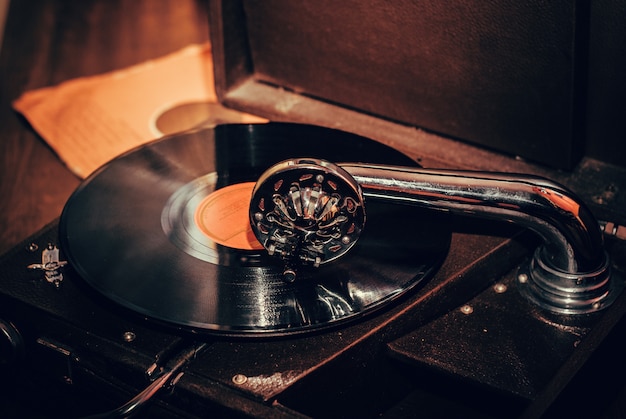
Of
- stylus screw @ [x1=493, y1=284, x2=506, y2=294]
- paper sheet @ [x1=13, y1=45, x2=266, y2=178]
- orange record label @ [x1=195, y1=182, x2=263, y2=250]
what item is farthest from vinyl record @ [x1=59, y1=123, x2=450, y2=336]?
paper sheet @ [x1=13, y1=45, x2=266, y2=178]

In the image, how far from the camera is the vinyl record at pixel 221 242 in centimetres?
103

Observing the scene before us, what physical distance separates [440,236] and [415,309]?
4.8 inches

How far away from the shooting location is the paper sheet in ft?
5.85

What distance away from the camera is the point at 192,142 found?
141 centimetres

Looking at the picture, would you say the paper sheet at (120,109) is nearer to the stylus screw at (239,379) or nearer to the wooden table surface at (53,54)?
the wooden table surface at (53,54)

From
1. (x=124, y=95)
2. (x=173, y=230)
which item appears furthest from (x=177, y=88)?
(x=173, y=230)

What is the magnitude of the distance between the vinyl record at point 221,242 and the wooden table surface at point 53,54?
0.37 meters

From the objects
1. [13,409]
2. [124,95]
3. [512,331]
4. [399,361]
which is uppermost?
[512,331]

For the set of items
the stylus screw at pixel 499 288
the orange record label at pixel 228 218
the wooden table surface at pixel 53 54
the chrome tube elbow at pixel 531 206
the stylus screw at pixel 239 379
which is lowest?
the wooden table surface at pixel 53 54

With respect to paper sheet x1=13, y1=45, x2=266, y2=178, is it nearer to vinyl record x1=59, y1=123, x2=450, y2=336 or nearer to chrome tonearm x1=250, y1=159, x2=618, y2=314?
vinyl record x1=59, y1=123, x2=450, y2=336

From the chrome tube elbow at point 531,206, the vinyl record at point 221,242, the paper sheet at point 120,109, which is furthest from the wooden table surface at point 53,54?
the chrome tube elbow at point 531,206

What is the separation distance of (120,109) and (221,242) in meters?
0.90

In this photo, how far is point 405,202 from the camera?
110cm

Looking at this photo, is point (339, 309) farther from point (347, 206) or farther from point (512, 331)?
point (512, 331)
